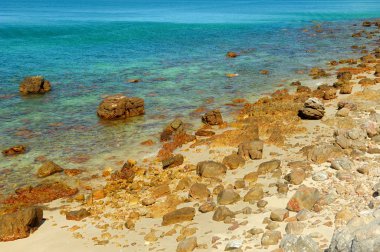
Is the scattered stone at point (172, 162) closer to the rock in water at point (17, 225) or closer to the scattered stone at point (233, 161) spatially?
the scattered stone at point (233, 161)

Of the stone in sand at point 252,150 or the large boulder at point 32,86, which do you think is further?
the large boulder at point 32,86

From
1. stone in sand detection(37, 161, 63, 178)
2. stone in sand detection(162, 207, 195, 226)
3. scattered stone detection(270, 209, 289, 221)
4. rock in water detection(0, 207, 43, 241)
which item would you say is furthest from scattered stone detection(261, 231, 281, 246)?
stone in sand detection(37, 161, 63, 178)

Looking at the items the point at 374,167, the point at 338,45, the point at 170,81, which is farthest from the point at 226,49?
the point at 374,167

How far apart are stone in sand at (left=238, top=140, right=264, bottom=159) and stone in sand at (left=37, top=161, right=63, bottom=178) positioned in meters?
11.1

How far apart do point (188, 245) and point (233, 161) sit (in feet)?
27.5

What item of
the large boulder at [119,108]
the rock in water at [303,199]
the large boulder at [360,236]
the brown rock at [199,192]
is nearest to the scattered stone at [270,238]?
the rock in water at [303,199]

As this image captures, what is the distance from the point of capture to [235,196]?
17.9 meters

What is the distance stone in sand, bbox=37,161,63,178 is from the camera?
2375 centimetres

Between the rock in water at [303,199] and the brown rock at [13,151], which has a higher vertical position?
the rock in water at [303,199]

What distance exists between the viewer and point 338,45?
227ft

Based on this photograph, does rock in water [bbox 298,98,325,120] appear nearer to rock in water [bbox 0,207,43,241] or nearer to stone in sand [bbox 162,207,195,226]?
stone in sand [bbox 162,207,195,226]

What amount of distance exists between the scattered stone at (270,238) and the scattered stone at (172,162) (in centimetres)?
1045

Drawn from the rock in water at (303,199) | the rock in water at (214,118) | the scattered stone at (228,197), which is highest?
the rock in water at (303,199)

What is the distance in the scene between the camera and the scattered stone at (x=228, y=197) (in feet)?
58.4
